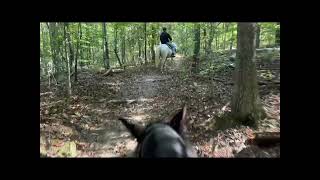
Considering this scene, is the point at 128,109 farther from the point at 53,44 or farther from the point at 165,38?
the point at 53,44

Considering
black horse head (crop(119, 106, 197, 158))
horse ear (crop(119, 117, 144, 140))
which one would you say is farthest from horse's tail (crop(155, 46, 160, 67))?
black horse head (crop(119, 106, 197, 158))

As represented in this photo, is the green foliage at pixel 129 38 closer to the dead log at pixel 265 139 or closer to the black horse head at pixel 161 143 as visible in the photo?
the dead log at pixel 265 139

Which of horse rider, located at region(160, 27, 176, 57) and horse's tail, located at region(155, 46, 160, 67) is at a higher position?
horse rider, located at region(160, 27, 176, 57)

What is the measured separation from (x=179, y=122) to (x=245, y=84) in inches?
35.4

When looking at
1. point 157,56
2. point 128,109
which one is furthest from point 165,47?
point 128,109

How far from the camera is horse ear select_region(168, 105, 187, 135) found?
12.9ft

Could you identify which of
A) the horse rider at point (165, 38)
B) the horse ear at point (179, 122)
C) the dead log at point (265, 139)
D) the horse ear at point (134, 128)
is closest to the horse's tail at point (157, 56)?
the horse rider at point (165, 38)

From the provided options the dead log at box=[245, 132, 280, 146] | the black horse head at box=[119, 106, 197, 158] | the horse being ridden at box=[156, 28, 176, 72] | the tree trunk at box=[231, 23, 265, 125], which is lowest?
the dead log at box=[245, 132, 280, 146]

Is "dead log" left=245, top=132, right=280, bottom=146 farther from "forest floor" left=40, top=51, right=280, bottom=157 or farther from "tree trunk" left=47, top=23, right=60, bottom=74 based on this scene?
"tree trunk" left=47, top=23, right=60, bottom=74

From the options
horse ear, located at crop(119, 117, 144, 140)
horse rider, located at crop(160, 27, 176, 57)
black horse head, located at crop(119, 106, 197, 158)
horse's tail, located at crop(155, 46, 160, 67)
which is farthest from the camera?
horse's tail, located at crop(155, 46, 160, 67)

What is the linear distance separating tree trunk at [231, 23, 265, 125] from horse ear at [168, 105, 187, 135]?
0.57 metres

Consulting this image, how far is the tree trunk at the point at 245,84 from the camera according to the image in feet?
14.5
